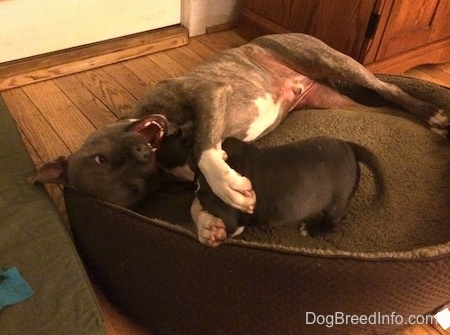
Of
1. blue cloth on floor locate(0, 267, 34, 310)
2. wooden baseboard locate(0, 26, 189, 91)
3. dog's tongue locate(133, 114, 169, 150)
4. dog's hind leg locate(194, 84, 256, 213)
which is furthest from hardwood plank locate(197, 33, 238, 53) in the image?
blue cloth on floor locate(0, 267, 34, 310)

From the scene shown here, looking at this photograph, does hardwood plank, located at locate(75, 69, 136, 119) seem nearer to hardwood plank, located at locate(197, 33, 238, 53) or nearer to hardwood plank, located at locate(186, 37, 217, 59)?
hardwood plank, located at locate(186, 37, 217, 59)

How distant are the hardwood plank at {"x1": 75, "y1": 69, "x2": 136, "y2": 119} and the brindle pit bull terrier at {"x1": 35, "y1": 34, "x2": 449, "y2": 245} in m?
0.66

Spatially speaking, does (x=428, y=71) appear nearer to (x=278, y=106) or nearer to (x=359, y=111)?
(x=359, y=111)

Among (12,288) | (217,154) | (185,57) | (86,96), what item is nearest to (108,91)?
(86,96)

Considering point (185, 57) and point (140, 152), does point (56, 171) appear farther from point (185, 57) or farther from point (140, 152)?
point (185, 57)

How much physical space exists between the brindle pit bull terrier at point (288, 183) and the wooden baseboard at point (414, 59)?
4.07ft

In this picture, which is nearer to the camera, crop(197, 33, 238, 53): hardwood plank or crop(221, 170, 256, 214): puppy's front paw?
crop(221, 170, 256, 214): puppy's front paw

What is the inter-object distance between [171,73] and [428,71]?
154 cm

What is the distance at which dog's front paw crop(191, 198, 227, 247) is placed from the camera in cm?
142

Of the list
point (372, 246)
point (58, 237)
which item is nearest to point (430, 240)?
point (372, 246)

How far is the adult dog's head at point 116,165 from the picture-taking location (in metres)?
1.59

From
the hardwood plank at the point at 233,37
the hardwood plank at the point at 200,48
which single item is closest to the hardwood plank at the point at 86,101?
the hardwood plank at the point at 200,48

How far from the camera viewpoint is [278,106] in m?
2.10

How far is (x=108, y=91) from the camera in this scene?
2688 mm
